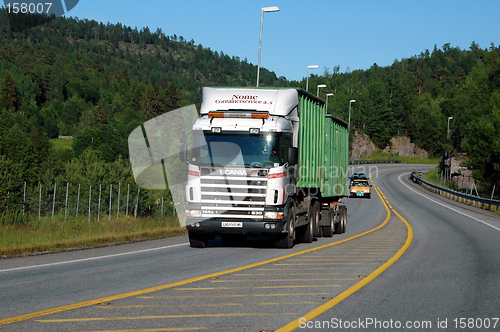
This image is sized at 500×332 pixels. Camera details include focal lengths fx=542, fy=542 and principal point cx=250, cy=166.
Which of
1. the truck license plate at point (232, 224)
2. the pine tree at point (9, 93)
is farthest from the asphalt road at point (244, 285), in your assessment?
the pine tree at point (9, 93)

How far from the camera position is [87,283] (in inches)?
366

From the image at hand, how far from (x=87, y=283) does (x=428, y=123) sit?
523 ft

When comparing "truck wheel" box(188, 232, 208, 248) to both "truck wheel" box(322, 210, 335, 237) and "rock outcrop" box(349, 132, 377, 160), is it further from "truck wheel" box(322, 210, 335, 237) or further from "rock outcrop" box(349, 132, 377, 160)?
"rock outcrop" box(349, 132, 377, 160)

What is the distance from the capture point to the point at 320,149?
18.3 m

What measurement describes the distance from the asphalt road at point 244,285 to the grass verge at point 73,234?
3.16ft

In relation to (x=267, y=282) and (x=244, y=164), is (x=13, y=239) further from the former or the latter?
(x=267, y=282)

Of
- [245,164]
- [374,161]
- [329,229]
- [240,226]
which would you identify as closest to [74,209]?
[329,229]

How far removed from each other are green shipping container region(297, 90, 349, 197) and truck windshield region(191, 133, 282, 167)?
1664 mm

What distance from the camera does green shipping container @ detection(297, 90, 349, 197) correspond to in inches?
632

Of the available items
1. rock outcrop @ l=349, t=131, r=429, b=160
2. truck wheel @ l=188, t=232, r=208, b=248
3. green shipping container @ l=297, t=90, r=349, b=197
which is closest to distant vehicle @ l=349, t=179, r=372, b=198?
green shipping container @ l=297, t=90, r=349, b=197

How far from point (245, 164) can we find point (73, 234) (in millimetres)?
6444

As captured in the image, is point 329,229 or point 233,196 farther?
point 329,229

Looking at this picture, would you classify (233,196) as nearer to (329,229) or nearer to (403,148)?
(329,229)

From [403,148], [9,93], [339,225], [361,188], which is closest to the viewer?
[339,225]
